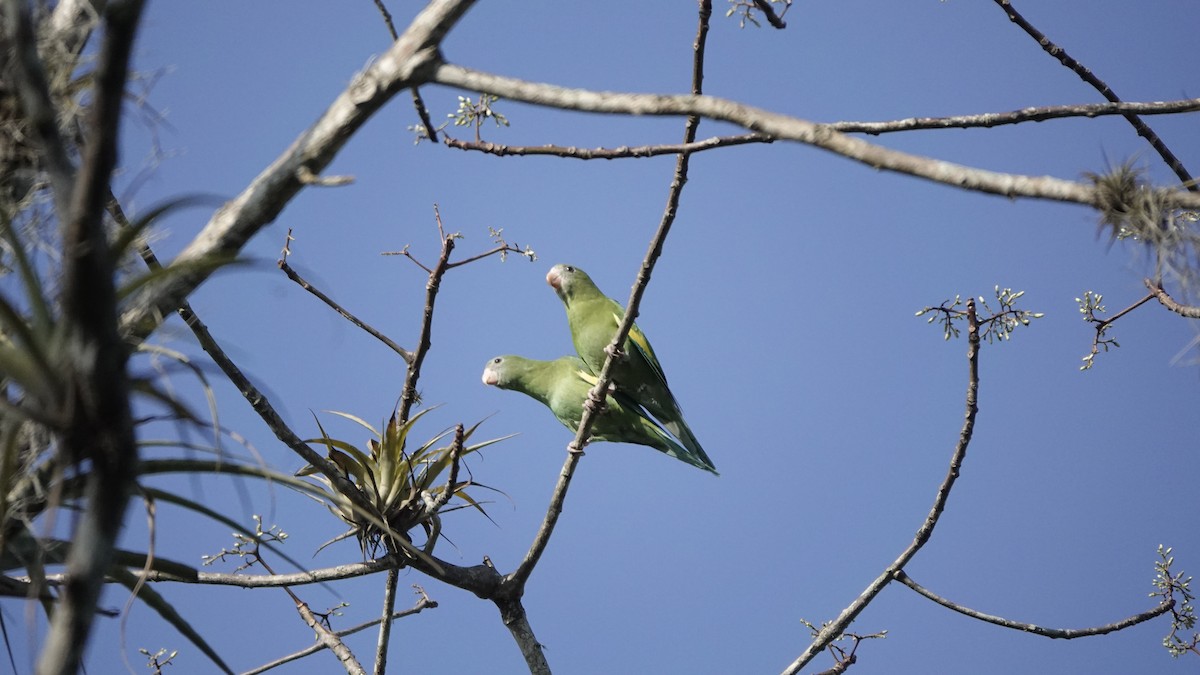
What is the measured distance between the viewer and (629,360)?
5637 millimetres

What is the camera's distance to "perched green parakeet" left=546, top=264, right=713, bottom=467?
224 inches

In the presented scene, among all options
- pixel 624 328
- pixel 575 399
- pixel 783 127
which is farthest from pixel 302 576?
pixel 575 399

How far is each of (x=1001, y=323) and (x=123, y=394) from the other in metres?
2.52

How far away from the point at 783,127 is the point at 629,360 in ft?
12.9

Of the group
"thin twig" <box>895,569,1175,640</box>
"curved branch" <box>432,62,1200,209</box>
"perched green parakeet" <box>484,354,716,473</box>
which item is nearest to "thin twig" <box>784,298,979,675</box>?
"thin twig" <box>895,569,1175,640</box>

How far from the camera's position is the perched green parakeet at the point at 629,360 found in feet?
18.6

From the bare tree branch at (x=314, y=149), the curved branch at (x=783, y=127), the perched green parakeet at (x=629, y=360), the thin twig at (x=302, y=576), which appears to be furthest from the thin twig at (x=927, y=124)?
the perched green parakeet at (x=629, y=360)

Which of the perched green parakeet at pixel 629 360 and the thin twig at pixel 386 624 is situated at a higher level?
the perched green parakeet at pixel 629 360

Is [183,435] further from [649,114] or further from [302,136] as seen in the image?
[649,114]

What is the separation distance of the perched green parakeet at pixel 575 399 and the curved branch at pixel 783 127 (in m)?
3.68

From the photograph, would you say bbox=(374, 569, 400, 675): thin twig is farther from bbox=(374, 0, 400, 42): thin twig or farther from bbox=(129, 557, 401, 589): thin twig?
bbox=(374, 0, 400, 42): thin twig

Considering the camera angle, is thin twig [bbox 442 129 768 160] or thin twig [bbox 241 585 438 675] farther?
thin twig [bbox 241 585 438 675]

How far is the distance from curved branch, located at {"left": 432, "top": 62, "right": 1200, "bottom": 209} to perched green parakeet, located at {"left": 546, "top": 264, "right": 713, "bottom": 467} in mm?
3645

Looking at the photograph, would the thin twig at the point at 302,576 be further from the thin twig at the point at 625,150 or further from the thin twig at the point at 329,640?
the thin twig at the point at 625,150
